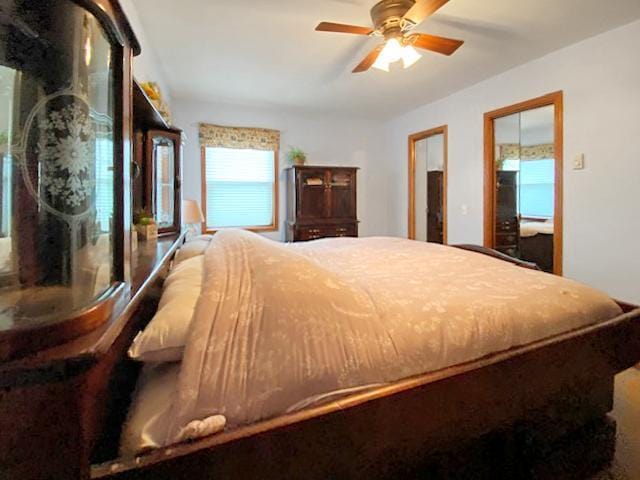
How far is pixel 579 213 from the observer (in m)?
3.05

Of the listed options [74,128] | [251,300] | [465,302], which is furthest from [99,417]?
[465,302]

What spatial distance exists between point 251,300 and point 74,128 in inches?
21.1

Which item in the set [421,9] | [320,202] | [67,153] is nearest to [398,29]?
[421,9]

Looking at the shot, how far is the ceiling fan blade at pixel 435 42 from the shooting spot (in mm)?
2320

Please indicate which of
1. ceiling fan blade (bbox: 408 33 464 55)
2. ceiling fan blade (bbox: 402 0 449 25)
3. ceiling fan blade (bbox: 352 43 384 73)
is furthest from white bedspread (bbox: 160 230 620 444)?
ceiling fan blade (bbox: 352 43 384 73)

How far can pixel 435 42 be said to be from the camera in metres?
2.40

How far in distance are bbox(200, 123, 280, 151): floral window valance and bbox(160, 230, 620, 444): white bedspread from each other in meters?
3.74

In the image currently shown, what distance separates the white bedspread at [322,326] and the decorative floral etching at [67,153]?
39 cm

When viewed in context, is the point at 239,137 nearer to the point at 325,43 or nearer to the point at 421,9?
the point at 325,43

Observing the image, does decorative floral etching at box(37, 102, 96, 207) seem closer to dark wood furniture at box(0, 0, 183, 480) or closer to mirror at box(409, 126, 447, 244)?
dark wood furniture at box(0, 0, 183, 480)

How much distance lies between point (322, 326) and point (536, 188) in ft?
14.6

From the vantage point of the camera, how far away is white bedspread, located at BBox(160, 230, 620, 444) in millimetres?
780

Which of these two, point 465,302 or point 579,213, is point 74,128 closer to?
point 465,302

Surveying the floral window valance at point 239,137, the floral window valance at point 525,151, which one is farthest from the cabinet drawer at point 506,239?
the floral window valance at point 239,137
